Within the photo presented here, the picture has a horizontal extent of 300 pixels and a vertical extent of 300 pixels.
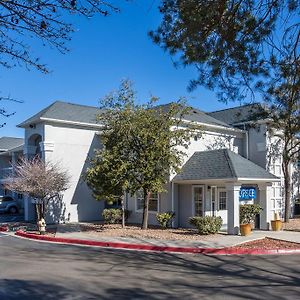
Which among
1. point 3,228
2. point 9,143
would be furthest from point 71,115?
point 9,143

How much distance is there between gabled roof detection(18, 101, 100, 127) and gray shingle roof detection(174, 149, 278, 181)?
677 cm

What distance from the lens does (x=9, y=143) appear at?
4494 centimetres

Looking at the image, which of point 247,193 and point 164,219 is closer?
point 247,193

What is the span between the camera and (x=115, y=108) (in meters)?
21.3

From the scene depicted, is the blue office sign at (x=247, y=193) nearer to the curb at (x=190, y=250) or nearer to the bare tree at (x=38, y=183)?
the curb at (x=190, y=250)

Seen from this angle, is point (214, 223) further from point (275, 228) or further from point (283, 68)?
point (283, 68)

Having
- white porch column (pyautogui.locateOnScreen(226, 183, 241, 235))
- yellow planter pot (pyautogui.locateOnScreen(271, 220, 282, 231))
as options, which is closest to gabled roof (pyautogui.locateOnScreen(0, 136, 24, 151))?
white porch column (pyautogui.locateOnScreen(226, 183, 241, 235))

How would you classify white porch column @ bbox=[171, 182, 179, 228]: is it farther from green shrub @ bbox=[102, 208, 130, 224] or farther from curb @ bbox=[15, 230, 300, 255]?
curb @ bbox=[15, 230, 300, 255]

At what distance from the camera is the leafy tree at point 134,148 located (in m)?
20.6

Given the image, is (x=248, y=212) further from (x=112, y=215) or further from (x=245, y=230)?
(x=112, y=215)

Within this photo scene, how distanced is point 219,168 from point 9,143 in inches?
1142

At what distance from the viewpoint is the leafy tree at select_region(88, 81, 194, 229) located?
2056 centimetres

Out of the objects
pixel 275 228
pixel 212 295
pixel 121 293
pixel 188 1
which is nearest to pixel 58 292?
pixel 121 293

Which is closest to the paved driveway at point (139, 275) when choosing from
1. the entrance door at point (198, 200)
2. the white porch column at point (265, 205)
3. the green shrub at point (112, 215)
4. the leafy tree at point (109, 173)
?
the leafy tree at point (109, 173)
